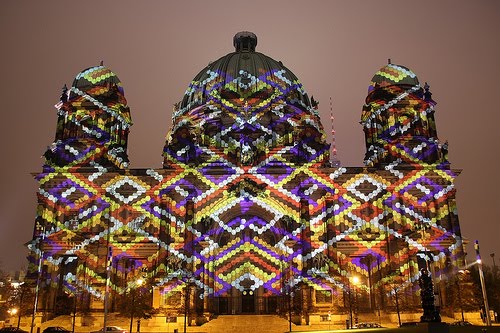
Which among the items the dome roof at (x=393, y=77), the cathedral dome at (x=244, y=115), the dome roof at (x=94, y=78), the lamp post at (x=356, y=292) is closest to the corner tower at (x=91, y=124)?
the dome roof at (x=94, y=78)

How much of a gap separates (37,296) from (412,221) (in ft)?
109

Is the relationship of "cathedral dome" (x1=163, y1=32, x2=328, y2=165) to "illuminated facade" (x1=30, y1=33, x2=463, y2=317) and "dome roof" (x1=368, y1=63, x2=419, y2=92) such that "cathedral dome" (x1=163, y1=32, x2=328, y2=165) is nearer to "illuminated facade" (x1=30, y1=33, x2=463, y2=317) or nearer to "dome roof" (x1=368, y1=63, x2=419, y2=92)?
"illuminated facade" (x1=30, y1=33, x2=463, y2=317)

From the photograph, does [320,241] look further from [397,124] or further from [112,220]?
[112,220]

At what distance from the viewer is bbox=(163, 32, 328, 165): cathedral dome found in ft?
179

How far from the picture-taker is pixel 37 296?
43.4 m

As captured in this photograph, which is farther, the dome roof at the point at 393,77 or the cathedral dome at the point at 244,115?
the cathedral dome at the point at 244,115

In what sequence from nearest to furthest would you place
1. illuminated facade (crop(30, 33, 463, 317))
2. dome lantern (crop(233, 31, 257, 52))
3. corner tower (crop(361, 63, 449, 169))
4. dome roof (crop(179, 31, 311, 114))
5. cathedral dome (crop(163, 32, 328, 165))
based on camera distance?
illuminated facade (crop(30, 33, 463, 317)) < corner tower (crop(361, 63, 449, 169)) < cathedral dome (crop(163, 32, 328, 165)) < dome roof (crop(179, 31, 311, 114)) < dome lantern (crop(233, 31, 257, 52))

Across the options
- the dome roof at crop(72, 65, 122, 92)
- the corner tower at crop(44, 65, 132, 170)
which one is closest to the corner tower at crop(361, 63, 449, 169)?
the corner tower at crop(44, 65, 132, 170)

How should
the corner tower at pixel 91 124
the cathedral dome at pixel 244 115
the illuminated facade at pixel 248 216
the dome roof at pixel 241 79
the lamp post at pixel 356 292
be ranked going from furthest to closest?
the dome roof at pixel 241 79 → the cathedral dome at pixel 244 115 → the corner tower at pixel 91 124 → the illuminated facade at pixel 248 216 → the lamp post at pixel 356 292

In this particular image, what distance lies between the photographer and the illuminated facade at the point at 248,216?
45.3m

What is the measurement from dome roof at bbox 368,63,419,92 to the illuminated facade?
131 millimetres

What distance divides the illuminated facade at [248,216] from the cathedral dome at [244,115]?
923 mm

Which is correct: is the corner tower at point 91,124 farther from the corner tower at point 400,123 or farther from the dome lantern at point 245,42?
the corner tower at point 400,123

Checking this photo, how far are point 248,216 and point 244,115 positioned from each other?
1374 centimetres
